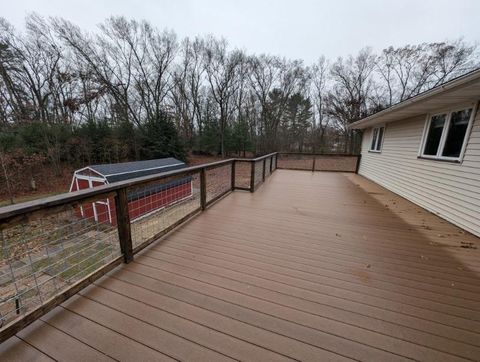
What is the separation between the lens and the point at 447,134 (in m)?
3.83

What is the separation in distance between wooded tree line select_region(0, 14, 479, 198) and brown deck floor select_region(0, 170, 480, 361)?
11908mm

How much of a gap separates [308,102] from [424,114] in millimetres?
15544

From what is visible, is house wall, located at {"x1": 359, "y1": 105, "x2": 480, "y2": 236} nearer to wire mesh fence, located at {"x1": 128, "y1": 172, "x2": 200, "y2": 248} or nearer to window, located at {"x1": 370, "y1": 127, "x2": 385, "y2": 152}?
window, located at {"x1": 370, "y1": 127, "x2": 385, "y2": 152}

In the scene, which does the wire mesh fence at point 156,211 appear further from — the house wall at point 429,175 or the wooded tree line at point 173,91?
the wooded tree line at point 173,91

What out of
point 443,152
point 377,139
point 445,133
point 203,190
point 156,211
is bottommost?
point 156,211

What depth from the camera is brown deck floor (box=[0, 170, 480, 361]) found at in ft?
4.00

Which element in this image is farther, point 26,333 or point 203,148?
point 203,148

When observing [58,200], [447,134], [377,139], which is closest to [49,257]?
[58,200]

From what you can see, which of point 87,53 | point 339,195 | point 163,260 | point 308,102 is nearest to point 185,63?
point 87,53

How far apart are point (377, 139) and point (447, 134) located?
3.63m

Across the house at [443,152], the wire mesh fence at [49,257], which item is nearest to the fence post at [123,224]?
the wire mesh fence at [49,257]

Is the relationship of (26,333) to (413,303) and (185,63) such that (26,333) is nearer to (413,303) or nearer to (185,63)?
(413,303)

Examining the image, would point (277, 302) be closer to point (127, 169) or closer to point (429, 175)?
point (429, 175)

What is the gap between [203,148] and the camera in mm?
19547
